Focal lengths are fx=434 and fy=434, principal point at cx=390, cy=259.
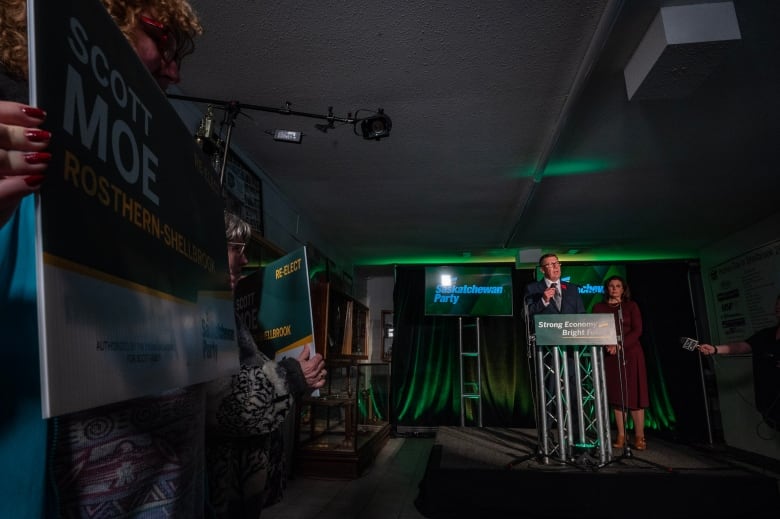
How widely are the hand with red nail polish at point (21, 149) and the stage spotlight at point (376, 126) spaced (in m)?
2.17

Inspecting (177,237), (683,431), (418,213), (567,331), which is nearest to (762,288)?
(683,431)

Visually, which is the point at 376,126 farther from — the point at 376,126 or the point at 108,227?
the point at 108,227

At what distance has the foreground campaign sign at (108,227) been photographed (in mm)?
313

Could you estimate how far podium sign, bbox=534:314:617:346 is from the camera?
9.13ft

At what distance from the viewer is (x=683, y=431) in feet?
20.5

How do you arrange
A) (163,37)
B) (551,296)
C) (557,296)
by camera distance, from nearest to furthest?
(163,37) < (551,296) < (557,296)

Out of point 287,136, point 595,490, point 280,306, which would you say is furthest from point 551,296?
point 280,306

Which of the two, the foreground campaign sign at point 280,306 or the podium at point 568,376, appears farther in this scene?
the podium at point 568,376

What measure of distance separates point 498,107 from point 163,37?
233 cm

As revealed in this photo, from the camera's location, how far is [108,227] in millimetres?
387

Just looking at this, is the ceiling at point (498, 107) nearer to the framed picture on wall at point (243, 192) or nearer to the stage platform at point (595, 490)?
the framed picture on wall at point (243, 192)

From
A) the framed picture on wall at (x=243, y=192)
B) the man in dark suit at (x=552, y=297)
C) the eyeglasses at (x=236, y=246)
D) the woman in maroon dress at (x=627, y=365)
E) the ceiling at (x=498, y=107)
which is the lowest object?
the woman in maroon dress at (x=627, y=365)

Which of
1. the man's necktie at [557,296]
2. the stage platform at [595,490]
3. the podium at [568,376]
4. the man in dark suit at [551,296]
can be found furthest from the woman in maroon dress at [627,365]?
the podium at [568,376]

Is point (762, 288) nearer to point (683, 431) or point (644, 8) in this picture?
point (683, 431)
